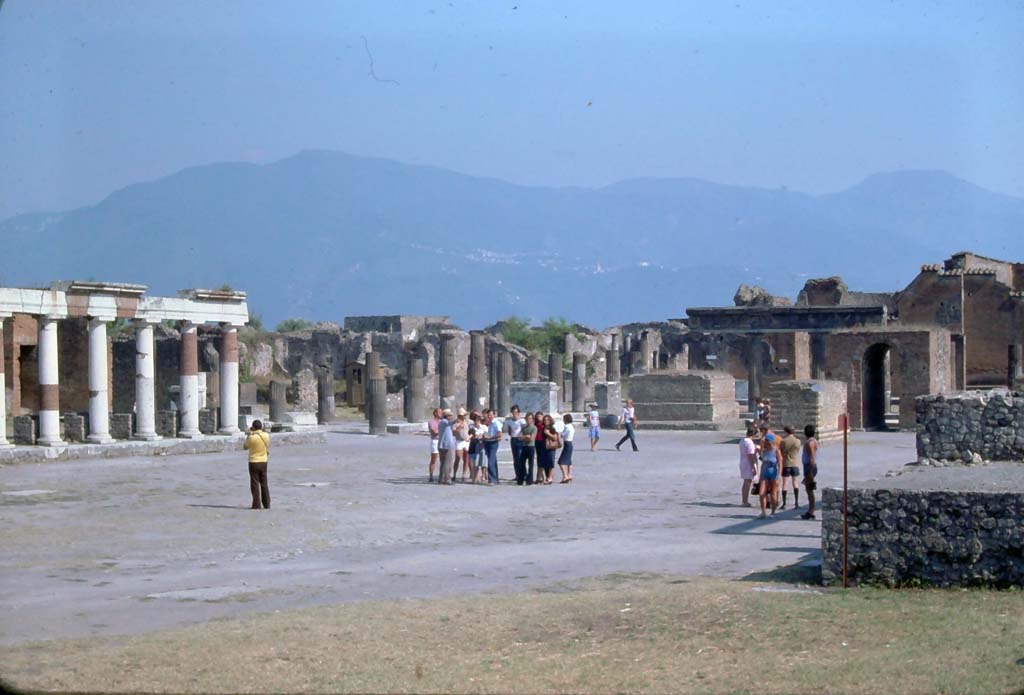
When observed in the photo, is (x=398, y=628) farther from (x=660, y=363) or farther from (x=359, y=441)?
(x=660, y=363)

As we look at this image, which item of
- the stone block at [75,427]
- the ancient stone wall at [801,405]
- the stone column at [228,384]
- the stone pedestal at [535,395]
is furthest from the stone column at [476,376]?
the stone block at [75,427]

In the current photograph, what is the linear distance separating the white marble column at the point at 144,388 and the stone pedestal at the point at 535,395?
10113 millimetres

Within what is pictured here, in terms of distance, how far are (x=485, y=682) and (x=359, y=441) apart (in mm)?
30139

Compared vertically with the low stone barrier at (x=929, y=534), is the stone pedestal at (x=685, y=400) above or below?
above

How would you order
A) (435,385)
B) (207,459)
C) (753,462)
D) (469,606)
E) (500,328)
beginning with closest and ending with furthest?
1. (469,606)
2. (753,462)
3. (207,459)
4. (435,385)
5. (500,328)

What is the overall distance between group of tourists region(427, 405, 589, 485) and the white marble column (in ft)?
36.7

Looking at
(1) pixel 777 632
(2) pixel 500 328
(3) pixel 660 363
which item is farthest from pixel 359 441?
(2) pixel 500 328

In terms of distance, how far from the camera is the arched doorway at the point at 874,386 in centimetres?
4528

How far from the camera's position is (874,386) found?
150 ft

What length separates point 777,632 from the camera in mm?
10031

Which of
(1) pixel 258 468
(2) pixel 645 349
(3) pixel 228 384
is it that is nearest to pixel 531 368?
(2) pixel 645 349

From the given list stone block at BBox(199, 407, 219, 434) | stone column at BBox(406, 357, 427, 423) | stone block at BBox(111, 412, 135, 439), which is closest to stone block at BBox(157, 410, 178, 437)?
stone block at BBox(111, 412, 135, 439)

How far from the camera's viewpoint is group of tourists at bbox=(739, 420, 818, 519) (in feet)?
62.2

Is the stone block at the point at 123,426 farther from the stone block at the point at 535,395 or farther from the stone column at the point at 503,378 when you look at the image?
the stone column at the point at 503,378
